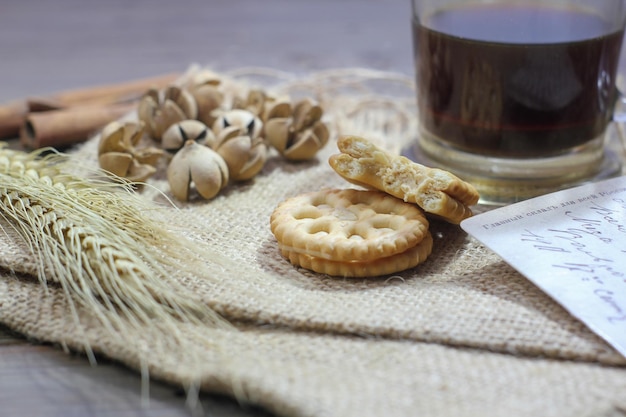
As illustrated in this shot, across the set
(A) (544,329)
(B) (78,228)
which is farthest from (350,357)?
(B) (78,228)

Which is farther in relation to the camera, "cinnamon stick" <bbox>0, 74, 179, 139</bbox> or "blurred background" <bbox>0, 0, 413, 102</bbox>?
"blurred background" <bbox>0, 0, 413, 102</bbox>

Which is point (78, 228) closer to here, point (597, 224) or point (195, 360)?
point (195, 360)

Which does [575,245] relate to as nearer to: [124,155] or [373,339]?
[373,339]

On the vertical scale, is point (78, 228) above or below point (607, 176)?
above

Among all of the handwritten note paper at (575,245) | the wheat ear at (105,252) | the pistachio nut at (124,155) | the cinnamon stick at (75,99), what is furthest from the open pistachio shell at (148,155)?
the handwritten note paper at (575,245)

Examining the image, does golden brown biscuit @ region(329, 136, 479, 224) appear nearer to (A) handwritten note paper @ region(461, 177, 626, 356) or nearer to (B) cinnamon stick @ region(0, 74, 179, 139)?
(A) handwritten note paper @ region(461, 177, 626, 356)

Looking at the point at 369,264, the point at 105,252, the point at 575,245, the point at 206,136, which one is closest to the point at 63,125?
the point at 206,136

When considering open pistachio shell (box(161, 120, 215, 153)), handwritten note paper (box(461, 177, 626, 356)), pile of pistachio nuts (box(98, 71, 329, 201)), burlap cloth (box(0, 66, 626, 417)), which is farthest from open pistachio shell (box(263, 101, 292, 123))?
handwritten note paper (box(461, 177, 626, 356))
